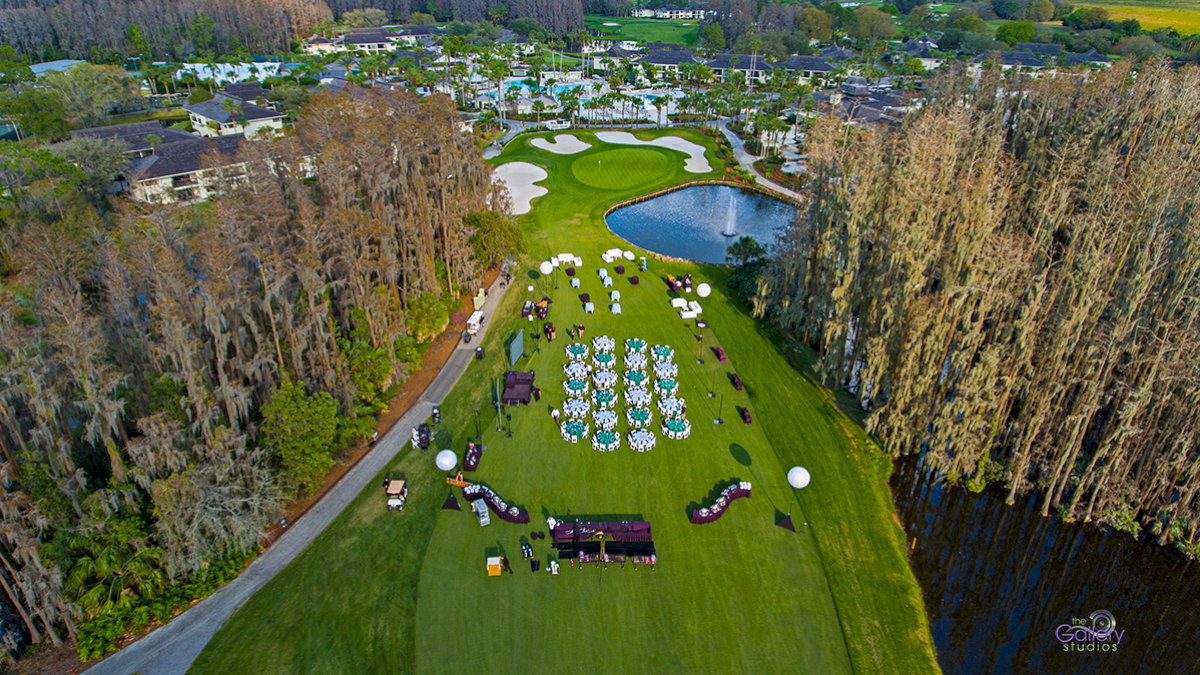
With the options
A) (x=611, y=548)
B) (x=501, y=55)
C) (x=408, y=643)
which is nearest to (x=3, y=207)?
(x=408, y=643)

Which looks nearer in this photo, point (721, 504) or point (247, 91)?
point (721, 504)

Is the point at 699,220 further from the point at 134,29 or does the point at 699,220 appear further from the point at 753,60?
the point at 134,29

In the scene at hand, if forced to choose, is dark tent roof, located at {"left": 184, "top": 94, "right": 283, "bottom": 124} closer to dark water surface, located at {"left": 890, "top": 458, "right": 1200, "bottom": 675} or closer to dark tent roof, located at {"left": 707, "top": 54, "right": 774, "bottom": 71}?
dark tent roof, located at {"left": 707, "top": 54, "right": 774, "bottom": 71}

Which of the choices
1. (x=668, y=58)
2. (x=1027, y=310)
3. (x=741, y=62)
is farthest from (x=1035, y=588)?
(x=668, y=58)

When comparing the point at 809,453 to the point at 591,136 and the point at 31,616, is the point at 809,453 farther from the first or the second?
the point at 591,136

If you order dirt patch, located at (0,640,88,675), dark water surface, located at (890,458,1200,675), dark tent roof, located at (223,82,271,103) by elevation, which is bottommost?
dark water surface, located at (890,458,1200,675)

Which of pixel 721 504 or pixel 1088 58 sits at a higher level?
pixel 1088 58

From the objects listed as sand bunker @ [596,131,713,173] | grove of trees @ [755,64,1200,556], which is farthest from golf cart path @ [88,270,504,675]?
sand bunker @ [596,131,713,173]
